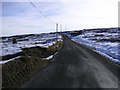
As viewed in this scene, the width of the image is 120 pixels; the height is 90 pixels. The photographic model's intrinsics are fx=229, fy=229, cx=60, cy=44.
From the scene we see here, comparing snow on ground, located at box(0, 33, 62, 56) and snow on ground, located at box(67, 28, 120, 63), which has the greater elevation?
snow on ground, located at box(67, 28, 120, 63)

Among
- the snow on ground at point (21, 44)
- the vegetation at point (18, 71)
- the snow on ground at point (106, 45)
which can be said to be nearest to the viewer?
the vegetation at point (18, 71)

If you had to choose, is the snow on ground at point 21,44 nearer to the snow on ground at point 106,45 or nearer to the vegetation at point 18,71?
the snow on ground at point 106,45

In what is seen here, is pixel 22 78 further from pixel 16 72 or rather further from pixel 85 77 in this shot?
pixel 85 77

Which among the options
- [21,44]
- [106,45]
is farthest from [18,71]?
[21,44]

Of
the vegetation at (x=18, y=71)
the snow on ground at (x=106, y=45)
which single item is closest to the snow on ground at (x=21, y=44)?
the snow on ground at (x=106, y=45)

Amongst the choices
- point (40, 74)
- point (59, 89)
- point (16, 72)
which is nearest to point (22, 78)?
point (16, 72)

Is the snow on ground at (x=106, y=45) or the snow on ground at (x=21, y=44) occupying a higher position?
the snow on ground at (x=106, y=45)

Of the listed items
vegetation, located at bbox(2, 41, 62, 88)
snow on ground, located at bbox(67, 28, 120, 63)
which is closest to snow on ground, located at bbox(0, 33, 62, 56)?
snow on ground, located at bbox(67, 28, 120, 63)

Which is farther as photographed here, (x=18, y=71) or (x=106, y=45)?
(x=106, y=45)

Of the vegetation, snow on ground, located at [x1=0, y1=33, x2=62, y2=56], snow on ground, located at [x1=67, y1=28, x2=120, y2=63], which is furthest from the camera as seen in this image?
snow on ground, located at [x1=0, y1=33, x2=62, y2=56]

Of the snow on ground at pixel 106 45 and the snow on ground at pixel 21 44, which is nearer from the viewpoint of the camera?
the snow on ground at pixel 106 45

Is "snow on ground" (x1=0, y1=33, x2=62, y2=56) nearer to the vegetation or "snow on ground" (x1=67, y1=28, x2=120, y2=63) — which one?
"snow on ground" (x1=67, y1=28, x2=120, y2=63)

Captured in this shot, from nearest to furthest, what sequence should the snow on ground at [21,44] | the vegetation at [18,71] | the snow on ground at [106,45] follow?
the vegetation at [18,71] < the snow on ground at [106,45] < the snow on ground at [21,44]

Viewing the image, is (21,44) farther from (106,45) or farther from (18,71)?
(18,71)
